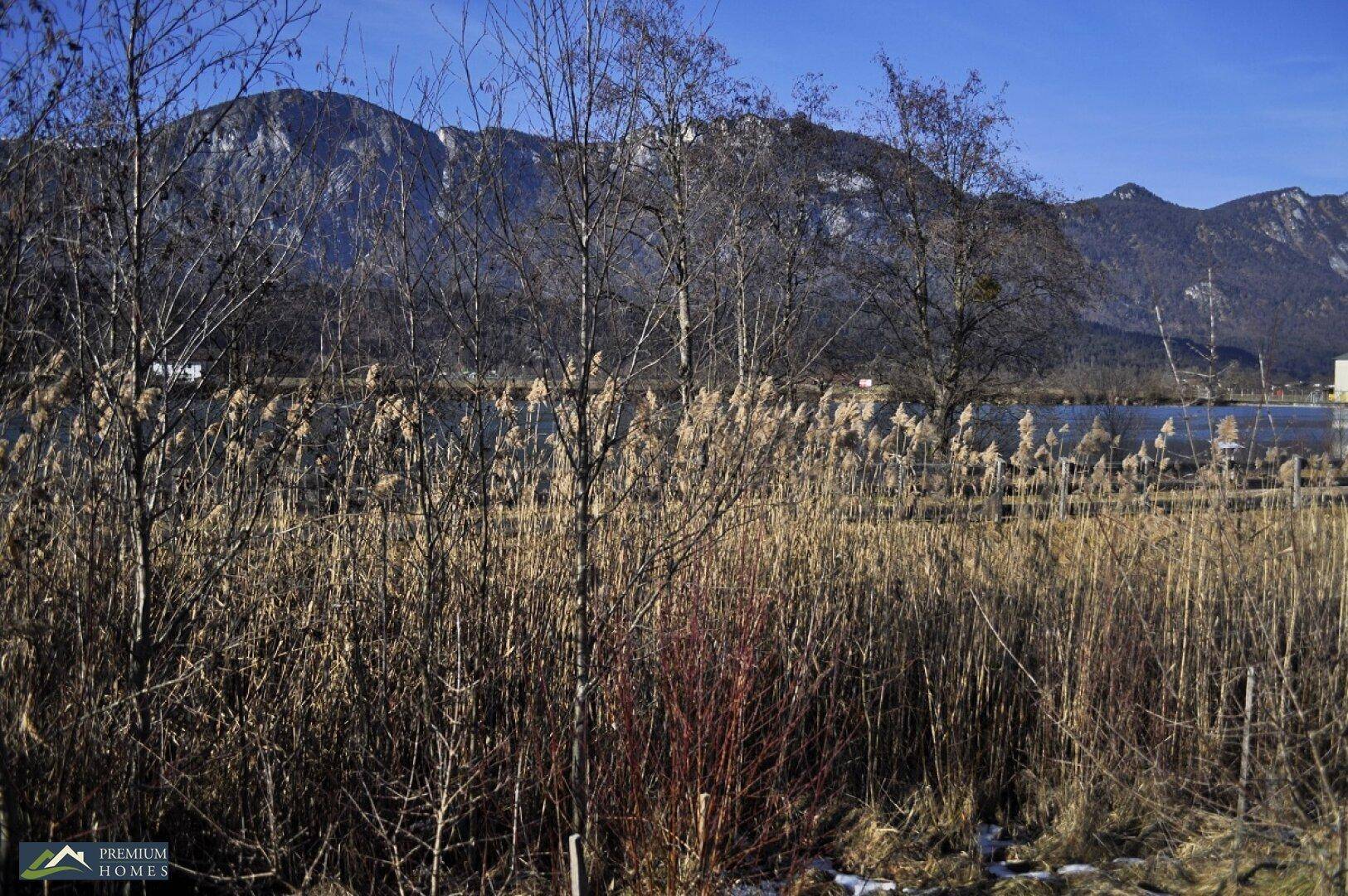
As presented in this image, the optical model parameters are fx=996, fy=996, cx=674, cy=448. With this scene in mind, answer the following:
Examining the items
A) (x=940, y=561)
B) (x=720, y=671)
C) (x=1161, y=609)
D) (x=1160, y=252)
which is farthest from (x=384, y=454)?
(x=1160, y=252)

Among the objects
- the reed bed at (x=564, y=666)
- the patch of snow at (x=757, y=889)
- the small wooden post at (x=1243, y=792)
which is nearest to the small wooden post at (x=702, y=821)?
the reed bed at (x=564, y=666)

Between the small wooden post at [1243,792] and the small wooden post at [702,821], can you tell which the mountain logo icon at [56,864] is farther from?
the small wooden post at [1243,792]

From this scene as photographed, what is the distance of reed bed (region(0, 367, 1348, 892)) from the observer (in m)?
3.40

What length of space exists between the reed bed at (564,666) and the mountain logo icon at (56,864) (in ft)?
0.25

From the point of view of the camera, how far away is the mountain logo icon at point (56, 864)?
3168 mm

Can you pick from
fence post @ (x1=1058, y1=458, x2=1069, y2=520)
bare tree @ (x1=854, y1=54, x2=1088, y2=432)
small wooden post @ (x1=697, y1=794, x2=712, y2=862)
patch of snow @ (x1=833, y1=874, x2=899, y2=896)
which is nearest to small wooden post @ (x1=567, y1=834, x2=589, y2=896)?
small wooden post @ (x1=697, y1=794, x2=712, y2=862)

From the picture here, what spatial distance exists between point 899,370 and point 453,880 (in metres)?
17.1

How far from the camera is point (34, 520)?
11.5ft

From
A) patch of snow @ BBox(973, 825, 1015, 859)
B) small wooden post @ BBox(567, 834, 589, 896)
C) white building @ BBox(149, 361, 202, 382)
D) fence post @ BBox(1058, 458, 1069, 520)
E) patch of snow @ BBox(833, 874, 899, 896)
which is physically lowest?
patch of snow @ BBox(973, 825, 1015, 859)

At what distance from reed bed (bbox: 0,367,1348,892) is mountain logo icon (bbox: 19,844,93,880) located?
3.0 inches

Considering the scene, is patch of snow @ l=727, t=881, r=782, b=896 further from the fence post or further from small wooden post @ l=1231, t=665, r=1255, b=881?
the fence post

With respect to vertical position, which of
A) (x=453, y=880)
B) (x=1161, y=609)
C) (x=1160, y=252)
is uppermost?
(x=1160, y=252)

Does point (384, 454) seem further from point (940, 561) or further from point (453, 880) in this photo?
point (940, 561)

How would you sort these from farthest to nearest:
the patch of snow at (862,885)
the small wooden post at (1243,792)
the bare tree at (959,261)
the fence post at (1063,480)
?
the bare tree at (959,261), the fence post at (1063,480), the patch of snow at (862,885), the small wooden post at (1243,792)
